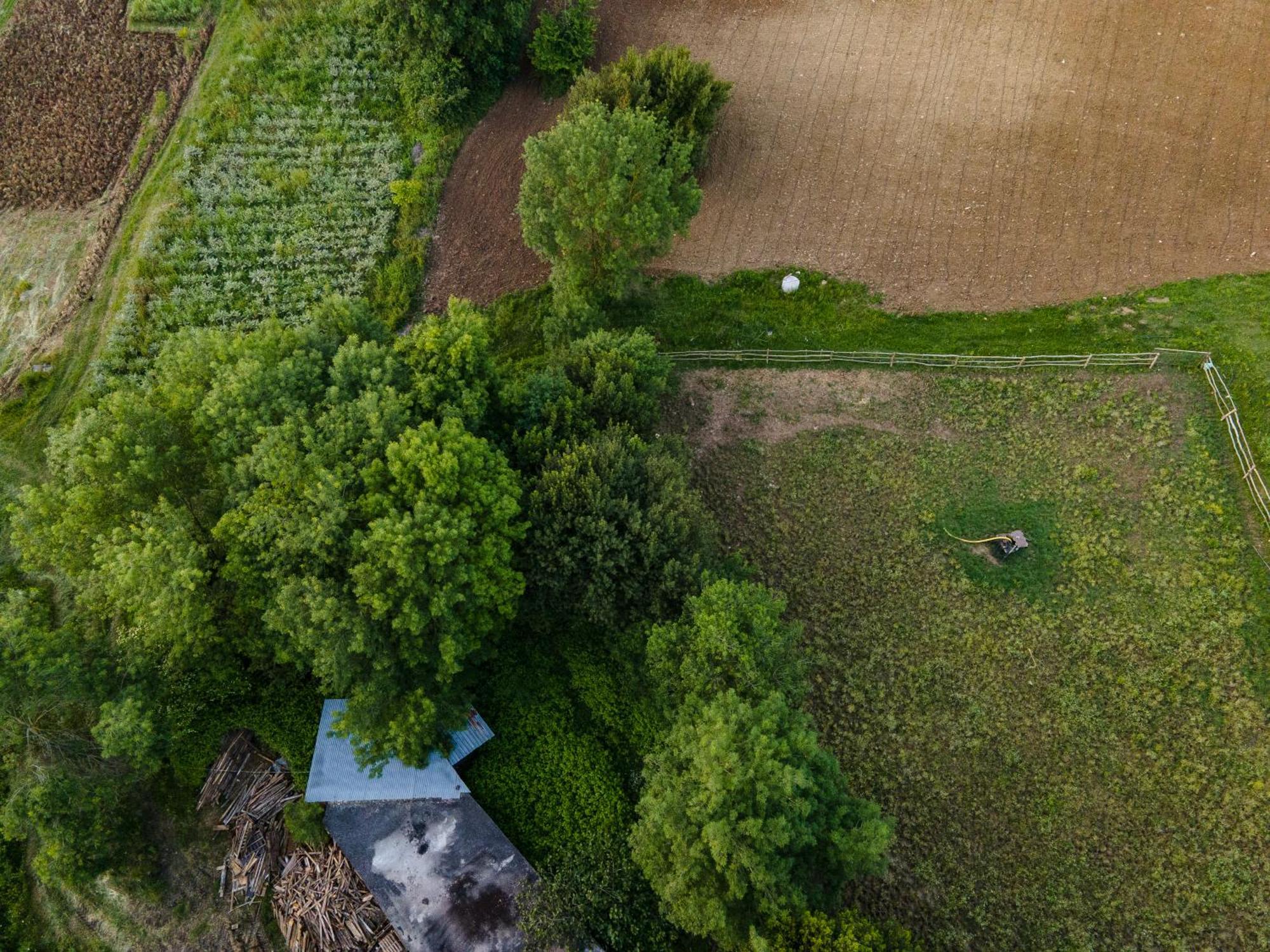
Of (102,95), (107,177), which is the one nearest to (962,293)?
(107,177)

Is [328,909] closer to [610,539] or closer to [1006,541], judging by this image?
[610,539]

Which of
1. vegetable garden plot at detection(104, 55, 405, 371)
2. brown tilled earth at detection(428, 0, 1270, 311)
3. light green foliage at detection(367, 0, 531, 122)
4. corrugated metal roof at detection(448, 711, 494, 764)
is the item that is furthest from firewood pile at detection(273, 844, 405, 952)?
light green foliage at detection(367, 0, 531, 122)

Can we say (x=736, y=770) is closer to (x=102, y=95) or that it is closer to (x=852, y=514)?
(x=852, y=514)

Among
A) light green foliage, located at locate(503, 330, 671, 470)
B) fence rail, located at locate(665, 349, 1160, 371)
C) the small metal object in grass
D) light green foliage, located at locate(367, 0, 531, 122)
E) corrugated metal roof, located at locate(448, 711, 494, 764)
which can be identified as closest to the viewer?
corrugated metal roof, located at locate(448, 711, 494, 764)

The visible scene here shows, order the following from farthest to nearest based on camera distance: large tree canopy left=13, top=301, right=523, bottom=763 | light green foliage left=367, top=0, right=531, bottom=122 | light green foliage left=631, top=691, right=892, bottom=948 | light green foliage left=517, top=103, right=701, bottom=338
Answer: light green foliage left=367, top=0, right=531, bottom=122 < light green foliage left=517, top=103, right=701, bottom=338 < large tree canopy left=13, top=301, right=523, bottom=763 < light green foliage left=631, top=691, right=892, bottom=948

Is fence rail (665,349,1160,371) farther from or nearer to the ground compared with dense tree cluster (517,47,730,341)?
nearer to the ground

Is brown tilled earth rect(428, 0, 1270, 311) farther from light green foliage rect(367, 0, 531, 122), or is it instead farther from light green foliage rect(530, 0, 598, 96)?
light green foliage rect(530, 0, 598, 96)

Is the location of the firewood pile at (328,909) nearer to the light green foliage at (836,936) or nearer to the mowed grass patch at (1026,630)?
the light green foliage at (836,936)
